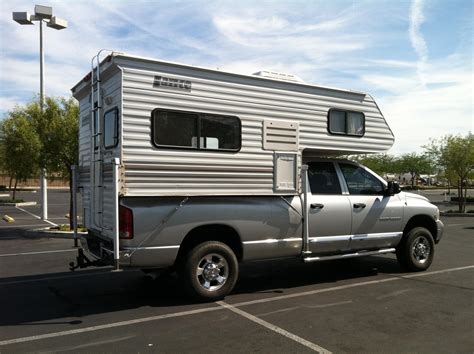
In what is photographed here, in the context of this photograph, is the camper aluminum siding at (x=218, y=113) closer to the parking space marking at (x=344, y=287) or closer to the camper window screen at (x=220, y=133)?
the camper window screen at (x=220, y=133)

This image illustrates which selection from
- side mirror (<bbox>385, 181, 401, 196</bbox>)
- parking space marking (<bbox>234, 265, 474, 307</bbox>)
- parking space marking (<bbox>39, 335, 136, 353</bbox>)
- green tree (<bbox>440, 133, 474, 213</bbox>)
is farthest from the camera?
green tree (<bbox>440, 133, 474, 213</bbox>)

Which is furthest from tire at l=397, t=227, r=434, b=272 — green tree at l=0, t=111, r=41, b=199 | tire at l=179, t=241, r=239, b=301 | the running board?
green tree at l=0, t=111, r=41, b=199

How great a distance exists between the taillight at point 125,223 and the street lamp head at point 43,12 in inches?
534

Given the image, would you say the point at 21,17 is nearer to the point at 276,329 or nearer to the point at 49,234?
the point at 49,234

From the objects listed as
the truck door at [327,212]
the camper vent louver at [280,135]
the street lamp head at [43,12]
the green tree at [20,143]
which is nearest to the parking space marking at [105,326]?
the truck door at [327,212]

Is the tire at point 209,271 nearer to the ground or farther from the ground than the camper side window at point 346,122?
nearer to the ground

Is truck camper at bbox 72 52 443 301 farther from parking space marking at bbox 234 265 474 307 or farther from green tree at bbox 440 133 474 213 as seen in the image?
green tree at bbox 440 133 474 213

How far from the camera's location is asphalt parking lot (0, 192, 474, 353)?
471cm

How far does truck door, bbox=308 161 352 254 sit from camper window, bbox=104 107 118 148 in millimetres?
2942

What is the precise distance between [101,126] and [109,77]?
0.68 metres

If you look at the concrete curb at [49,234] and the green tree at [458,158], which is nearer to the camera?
the concrete curb at [49,234]

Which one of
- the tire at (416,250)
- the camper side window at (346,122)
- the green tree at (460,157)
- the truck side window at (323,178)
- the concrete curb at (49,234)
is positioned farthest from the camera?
the green tree at (460,157)

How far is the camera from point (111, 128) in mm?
6078

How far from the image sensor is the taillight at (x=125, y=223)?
5582 mm
